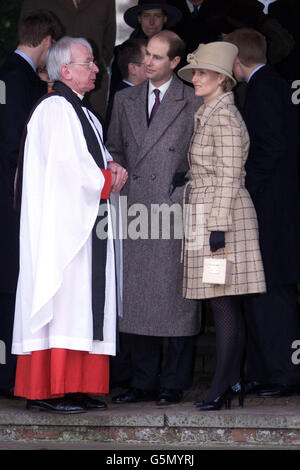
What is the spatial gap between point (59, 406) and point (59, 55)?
6.12 ft

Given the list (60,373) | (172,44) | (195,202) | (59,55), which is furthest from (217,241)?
(59,55)

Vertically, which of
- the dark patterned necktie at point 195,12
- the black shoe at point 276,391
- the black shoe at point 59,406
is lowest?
the black shoe at point 59,406

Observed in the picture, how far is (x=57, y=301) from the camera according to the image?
18.5 feet

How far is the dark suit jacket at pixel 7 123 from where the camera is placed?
20.0 feet

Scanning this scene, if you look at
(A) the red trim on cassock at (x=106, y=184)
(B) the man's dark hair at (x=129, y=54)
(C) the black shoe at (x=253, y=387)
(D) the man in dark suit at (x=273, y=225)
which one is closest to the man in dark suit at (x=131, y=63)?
(B) the man's dark hair at (x=129, y=54)

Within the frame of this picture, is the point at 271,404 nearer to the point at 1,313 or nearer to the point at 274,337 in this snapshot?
the point at 274,337

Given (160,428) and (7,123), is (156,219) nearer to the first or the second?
(7,123)

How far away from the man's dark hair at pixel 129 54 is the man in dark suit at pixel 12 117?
1.85 feet

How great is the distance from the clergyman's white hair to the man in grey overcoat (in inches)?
17.9

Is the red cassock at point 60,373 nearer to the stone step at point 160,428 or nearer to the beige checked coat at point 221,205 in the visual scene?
the stone step at point 160,428

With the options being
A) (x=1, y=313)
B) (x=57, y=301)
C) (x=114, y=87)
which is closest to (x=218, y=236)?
(x=57, y=301)

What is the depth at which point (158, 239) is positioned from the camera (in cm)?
603

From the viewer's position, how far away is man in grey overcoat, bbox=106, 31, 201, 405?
5.97m

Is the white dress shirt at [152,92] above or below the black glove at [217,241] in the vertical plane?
above
